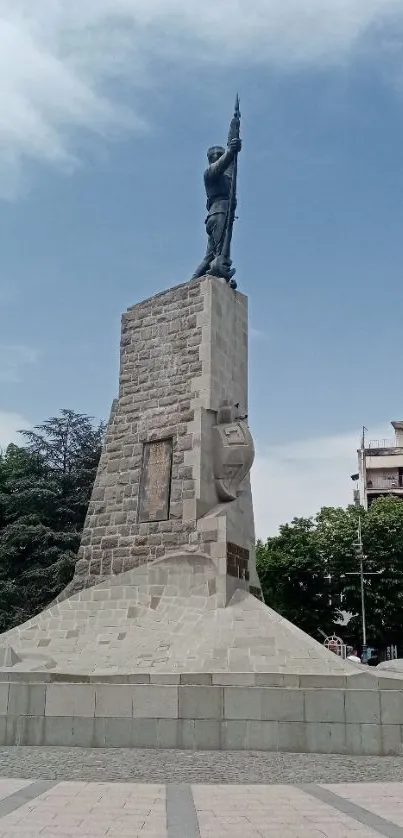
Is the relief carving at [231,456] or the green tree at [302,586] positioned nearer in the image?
the relief carving at [231,456]

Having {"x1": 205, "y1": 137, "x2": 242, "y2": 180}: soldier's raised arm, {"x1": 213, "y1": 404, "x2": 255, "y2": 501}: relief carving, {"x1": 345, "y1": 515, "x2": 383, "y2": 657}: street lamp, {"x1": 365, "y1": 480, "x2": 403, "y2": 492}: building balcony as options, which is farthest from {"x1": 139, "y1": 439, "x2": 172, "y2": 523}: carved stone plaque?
{"x1": 365, "y1": 480, "x2": 403, "y2": 492}: building balcony

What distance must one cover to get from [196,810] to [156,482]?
6.56 m

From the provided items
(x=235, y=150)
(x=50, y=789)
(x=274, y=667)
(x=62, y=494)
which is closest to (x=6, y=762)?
(x=50, y=789)

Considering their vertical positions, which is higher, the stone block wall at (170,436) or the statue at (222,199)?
the statue at (222,199)

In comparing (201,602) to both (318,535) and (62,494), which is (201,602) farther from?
(318,535)

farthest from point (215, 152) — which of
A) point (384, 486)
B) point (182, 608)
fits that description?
point (384, 486)

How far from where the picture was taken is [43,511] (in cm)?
2422

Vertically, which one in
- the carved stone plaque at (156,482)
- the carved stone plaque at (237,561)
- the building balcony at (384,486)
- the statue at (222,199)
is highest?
the building balcony at (384,486)

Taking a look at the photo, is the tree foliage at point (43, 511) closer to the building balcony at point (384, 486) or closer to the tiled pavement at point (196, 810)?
the tiled pavement at point (196, 810)

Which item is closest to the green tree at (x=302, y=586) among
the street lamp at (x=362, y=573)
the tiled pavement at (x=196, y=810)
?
the street lamp at (x=362, y=573)

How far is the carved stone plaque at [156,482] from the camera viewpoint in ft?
38.1

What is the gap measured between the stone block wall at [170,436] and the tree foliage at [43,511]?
1043 centimetres

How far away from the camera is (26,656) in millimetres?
10703

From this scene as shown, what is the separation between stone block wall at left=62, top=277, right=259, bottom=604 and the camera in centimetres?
1134
